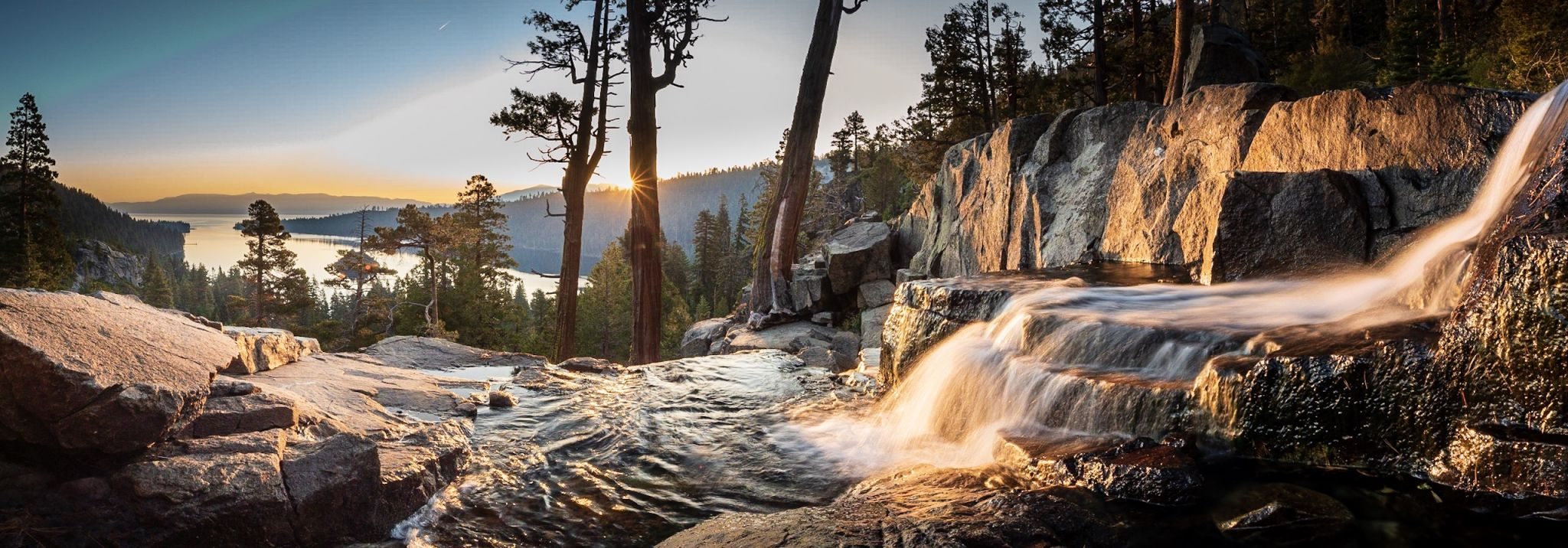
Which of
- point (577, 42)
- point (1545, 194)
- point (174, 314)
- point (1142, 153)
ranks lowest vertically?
point (174, 314)

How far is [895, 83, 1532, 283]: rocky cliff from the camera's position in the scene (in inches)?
261

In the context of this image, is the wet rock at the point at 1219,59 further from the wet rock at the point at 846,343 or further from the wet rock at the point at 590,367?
the wet rock at the point at 590,367

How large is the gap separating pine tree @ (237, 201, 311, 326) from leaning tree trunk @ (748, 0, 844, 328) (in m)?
30.2

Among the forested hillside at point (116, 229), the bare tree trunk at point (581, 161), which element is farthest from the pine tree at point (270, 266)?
the forested hillside at point (116, 229)

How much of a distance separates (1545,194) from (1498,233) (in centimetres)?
30

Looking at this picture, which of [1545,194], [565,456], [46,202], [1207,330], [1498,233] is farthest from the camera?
[46,202]

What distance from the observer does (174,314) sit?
5.84m

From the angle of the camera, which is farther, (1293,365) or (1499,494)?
(1293,365)

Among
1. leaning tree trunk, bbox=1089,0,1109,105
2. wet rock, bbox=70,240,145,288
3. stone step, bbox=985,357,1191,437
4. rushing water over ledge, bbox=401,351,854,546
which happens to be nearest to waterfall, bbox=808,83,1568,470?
stone step, bbox=985,357,1191,437

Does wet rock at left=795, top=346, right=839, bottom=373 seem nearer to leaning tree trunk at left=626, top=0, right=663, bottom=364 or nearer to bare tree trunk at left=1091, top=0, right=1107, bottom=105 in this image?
leaning tree trunk at left=626, top=0, right=663, bottom=364

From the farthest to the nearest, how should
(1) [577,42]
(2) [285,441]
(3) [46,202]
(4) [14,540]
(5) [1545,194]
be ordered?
(3) [46,202] < (1) [577,42] < (2) [285,441] < (5) [1545,194] < (4) [14,540]

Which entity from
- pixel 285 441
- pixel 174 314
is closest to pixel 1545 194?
pixel 285 441

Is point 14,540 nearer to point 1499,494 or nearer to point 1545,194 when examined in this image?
point 1499,494

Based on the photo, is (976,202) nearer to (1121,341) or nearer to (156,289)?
(1121,341)
